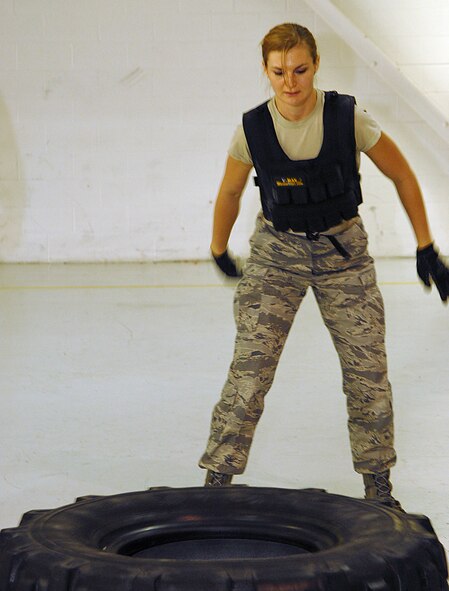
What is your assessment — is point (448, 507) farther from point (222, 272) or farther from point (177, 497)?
point (177, 497)

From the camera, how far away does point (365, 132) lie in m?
2.61

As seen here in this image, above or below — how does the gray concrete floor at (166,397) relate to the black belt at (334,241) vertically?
below

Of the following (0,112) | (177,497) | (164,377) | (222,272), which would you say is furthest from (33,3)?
(177,497)

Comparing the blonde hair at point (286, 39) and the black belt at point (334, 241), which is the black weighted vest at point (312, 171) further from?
the blonde hair at point (286, 39)

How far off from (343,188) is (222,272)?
52cm

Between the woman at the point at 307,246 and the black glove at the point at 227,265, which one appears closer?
the woman at the point at 307,246

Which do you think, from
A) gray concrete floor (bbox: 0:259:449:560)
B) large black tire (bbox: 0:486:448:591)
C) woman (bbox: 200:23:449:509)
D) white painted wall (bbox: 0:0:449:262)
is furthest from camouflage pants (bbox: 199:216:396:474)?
white painted wall (bbox: 0:0:449:262)

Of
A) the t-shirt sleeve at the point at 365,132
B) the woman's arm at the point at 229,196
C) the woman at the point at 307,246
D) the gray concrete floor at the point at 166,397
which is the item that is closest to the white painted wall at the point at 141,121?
the gray concrete floor at the point at 166,397

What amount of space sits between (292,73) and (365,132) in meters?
0.25

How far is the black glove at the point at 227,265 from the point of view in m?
2.95

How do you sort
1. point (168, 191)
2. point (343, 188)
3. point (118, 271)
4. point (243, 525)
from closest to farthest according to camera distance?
point (243, 525), point (343, 188), point (118, 271), point (168, 191)

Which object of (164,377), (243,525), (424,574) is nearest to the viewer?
(424,574)

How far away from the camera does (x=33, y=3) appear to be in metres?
9.44

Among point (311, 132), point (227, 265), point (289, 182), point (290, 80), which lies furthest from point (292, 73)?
point (227, 265)
